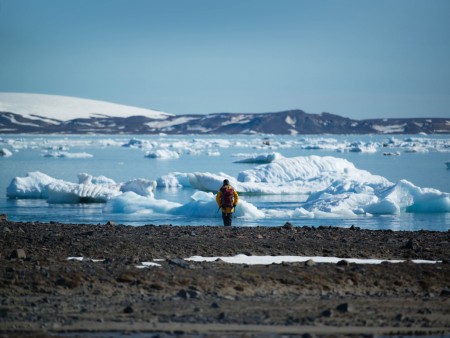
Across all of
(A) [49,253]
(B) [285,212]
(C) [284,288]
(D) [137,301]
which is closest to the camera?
(D) [137,301]

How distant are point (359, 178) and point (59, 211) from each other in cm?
743

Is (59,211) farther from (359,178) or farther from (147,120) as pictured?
(147,120)

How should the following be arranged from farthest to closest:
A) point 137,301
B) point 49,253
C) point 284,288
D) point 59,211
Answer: point 59,211, point 49,253, point 284,288, point 137,301

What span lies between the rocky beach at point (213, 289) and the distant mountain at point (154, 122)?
3746 inches

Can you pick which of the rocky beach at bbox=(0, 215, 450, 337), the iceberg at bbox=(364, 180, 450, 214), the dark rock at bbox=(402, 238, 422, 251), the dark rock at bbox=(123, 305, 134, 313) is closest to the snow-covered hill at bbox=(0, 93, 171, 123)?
the iceberg at bbox=(364, 180, 450, 214)

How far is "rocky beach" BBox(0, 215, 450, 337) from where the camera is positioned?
5.04m

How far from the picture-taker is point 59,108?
118 metres

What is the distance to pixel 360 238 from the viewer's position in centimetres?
952

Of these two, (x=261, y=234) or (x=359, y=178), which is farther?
(x=359, y=178)

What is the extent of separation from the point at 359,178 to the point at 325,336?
569 inches

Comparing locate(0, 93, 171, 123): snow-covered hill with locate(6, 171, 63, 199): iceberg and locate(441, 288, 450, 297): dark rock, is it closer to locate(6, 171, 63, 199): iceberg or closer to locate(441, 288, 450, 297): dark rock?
locate(6, 171, 63, 199): iceberg

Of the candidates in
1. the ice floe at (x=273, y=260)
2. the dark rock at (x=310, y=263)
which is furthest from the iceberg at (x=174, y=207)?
the dark rock at (x=310, y=263)

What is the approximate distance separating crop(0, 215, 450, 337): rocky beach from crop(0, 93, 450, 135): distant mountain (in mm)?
95150

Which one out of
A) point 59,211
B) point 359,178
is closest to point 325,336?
point 59,211
